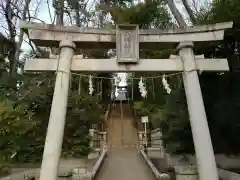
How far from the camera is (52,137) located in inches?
284

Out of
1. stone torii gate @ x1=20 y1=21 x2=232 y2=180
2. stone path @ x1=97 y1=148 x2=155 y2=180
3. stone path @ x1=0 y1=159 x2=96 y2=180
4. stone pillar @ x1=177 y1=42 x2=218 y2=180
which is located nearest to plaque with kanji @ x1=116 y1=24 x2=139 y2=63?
stone torii gate @ x1=20 y1=21 x2=232 y2=180

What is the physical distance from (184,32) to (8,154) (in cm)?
990

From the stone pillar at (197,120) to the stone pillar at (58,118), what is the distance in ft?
10.4

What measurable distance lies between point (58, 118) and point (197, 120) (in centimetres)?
353

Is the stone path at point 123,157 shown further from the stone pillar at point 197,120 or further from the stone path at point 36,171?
the stone pillar at point 197,120

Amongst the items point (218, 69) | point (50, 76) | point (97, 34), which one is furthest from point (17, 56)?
point (218, 69)

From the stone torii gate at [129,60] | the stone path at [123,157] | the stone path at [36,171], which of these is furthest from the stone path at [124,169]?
the stone torii gate at [129,60]

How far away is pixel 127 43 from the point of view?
26.7ft

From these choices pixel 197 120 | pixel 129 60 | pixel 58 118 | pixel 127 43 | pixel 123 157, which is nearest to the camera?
pixel 58 118

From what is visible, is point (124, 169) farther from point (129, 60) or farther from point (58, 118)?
point (129, 60)

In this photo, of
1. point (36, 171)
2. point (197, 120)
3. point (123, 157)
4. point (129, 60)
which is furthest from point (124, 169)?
point (129, 60)

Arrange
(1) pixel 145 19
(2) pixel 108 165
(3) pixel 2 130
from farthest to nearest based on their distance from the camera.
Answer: (1) pixel 145 19 → (2) pixel 108 165 → (3) pixel 2 130

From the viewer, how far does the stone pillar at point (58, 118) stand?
23.1ft

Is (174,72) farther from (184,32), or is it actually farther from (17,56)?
(17,56)
